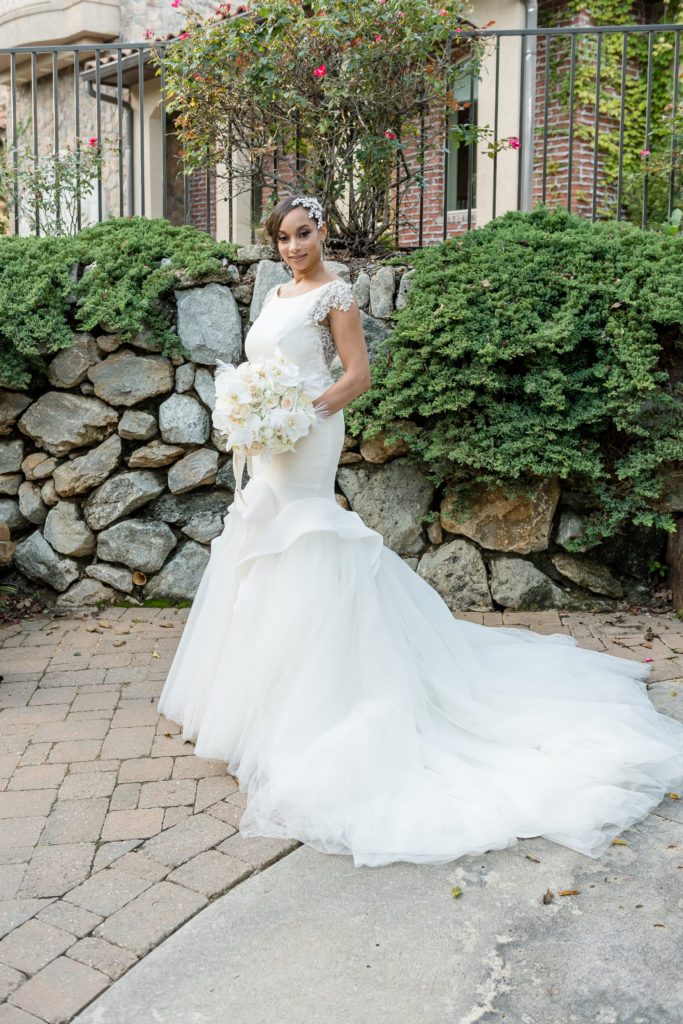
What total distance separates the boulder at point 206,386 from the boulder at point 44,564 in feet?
4.30

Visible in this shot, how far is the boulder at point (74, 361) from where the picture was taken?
224 inches

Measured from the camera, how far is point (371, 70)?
582 centimetres

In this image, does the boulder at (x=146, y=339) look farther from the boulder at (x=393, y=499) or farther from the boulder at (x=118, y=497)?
the boulder at (x=393, y=499)

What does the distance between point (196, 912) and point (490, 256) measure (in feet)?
13.1

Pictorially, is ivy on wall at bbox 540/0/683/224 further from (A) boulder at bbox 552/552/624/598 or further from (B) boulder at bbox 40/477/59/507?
(B) boulder at bbox 40/477/59/507

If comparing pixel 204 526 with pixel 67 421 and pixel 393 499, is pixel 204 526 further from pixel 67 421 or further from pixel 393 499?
pixel 393 499

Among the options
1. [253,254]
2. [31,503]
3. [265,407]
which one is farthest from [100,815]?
[253,254]

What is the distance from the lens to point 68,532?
5.75 meters

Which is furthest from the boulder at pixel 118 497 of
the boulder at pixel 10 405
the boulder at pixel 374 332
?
the boulder at pixel 374 332

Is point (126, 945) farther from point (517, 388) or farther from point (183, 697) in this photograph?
point (517, 388)

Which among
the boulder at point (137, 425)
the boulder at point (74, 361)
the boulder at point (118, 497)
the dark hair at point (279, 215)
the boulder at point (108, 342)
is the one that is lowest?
the boulder at point (118, 497)

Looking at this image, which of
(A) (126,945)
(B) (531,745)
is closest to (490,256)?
(B) (531,745)

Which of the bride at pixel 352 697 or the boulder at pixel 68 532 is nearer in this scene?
the bride at pixel 352 697

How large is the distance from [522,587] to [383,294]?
1950 mm
